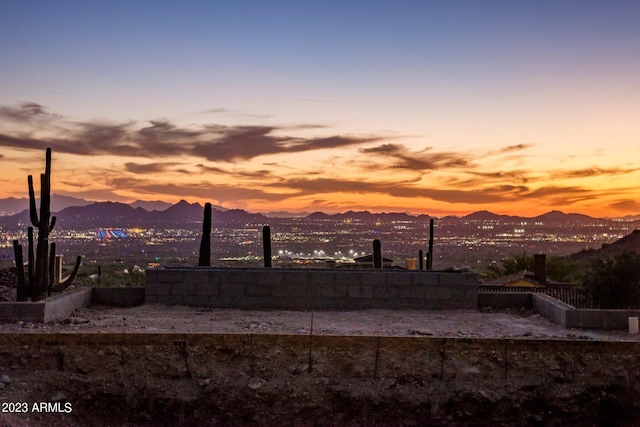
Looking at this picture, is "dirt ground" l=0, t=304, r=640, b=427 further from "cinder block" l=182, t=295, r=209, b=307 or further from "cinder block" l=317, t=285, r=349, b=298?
"cinder block" l=182, t=295, r=209, b=307

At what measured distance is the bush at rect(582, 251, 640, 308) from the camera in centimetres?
1920

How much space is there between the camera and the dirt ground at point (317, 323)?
1257 cm

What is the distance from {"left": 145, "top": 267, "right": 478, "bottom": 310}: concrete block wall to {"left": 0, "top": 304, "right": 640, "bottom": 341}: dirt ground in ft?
1.01

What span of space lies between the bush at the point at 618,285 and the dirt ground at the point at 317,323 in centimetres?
482

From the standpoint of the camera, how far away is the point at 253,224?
158625 millimetres

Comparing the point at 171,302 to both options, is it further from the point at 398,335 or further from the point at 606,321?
the point at 606,321

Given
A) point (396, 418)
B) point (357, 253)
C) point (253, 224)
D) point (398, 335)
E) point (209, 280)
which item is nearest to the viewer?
point (396, 418)

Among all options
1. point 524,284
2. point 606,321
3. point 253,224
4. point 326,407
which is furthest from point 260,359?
point 253,224

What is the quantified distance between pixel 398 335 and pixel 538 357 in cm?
252

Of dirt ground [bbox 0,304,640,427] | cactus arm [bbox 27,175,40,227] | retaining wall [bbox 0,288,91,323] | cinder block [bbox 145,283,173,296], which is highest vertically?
cactus arm [bbox 27,175,40,227]

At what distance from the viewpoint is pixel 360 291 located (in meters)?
15.9

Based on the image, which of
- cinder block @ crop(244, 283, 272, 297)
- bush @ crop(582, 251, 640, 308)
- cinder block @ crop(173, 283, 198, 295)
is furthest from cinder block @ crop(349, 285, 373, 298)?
bush @ crop(582, 251, 640, 308)

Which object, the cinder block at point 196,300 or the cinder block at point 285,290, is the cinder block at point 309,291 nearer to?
the cinder block at point 285,290

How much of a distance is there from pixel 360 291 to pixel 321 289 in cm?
96
